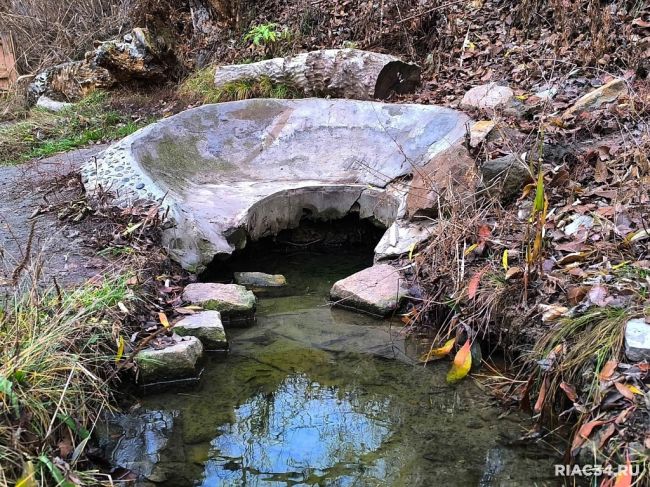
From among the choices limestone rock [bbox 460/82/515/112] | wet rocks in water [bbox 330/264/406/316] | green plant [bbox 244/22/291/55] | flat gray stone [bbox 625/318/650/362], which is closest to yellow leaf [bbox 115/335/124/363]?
wet rocks in water [bbox 330/264/406/316]

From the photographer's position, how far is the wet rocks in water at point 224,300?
184 inches

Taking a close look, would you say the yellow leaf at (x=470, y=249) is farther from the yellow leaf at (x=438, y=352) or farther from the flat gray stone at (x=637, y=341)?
the flat gray stone at (x=637, y=341)

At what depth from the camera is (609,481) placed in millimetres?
2609

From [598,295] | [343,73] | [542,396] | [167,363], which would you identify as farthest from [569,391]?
[343,73]

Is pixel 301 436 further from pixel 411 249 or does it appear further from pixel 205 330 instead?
pixel 411 249

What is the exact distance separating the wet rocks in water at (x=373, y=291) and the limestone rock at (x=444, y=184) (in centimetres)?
63

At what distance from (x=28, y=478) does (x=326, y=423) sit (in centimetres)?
157

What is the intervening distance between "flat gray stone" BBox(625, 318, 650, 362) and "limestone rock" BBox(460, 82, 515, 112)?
128 inches

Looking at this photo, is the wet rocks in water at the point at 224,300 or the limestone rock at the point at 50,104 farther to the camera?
the limestone rock at the point at 50,104

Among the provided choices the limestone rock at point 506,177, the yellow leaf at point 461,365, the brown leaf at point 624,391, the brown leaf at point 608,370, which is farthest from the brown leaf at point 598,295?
the limestone rock at point 506,177

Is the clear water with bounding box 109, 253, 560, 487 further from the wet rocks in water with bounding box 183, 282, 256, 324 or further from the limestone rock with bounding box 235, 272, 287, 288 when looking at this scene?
the limestone rock with bounding box 235, 272, 287, 288

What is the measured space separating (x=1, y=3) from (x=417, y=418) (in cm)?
1263

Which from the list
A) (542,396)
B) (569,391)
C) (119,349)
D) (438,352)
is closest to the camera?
(569,391)

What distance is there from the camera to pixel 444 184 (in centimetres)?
525
